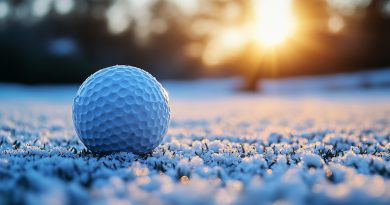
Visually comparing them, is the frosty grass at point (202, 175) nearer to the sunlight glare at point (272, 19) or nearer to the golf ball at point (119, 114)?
the golf ball at point (119, 114)

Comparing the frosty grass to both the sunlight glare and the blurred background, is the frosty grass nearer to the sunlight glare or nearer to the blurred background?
the blurred background

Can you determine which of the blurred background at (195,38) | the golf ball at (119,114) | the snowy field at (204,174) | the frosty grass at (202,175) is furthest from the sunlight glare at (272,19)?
the golf ball at (119,114)

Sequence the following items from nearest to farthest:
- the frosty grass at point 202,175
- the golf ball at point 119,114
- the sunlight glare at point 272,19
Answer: the frosty grass at point 202,175, the golf ball at point 119,114, the sunlight glare at point 272,19

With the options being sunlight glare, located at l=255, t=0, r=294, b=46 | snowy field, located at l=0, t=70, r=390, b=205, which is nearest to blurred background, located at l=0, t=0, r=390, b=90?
sunlight glare, located at l=255, t=0, r=294, b=46

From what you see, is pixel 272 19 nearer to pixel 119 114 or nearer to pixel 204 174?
pixel 119 114

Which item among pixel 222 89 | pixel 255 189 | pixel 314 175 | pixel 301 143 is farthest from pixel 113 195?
pixel 222 89

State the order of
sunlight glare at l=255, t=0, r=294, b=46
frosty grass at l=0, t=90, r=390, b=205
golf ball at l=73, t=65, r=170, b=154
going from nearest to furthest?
frosty grass at l=0, t=90, r=390, b=205 < golf ball at l=73, t=65, r=170, b=154 < sunlight glare at l=255, t=0, r=294, b=46
